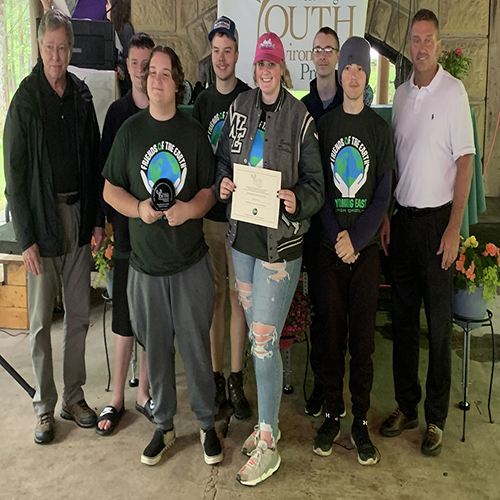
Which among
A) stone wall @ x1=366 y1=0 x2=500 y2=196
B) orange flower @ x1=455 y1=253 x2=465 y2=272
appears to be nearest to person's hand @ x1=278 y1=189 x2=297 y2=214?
orange flower @ x1=455 y1=253 x2=465 y2=272

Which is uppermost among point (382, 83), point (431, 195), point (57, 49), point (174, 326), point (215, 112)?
point (382, 83)

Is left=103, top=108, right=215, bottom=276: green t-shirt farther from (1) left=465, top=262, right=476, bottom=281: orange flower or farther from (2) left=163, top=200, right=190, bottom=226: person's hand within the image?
(1) left=465, top=262, right=476, bottom=281: orange flower

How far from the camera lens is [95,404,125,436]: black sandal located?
2.54 metres

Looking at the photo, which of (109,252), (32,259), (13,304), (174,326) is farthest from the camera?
(13,304)

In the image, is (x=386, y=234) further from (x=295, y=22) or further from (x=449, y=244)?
(x=295, y=22)

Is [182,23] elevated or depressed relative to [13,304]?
elevated

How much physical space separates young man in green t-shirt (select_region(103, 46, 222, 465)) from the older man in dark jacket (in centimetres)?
39

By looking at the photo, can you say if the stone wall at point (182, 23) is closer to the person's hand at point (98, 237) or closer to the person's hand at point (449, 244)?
the person's hand at point (98, 237)

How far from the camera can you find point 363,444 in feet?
7.72

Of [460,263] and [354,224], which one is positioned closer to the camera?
[354,224]

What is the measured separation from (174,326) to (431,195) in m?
1.30

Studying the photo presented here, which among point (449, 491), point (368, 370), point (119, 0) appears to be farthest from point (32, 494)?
point (119, 0)

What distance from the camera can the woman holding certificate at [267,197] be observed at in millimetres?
2035

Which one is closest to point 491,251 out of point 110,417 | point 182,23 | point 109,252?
point 109,252
